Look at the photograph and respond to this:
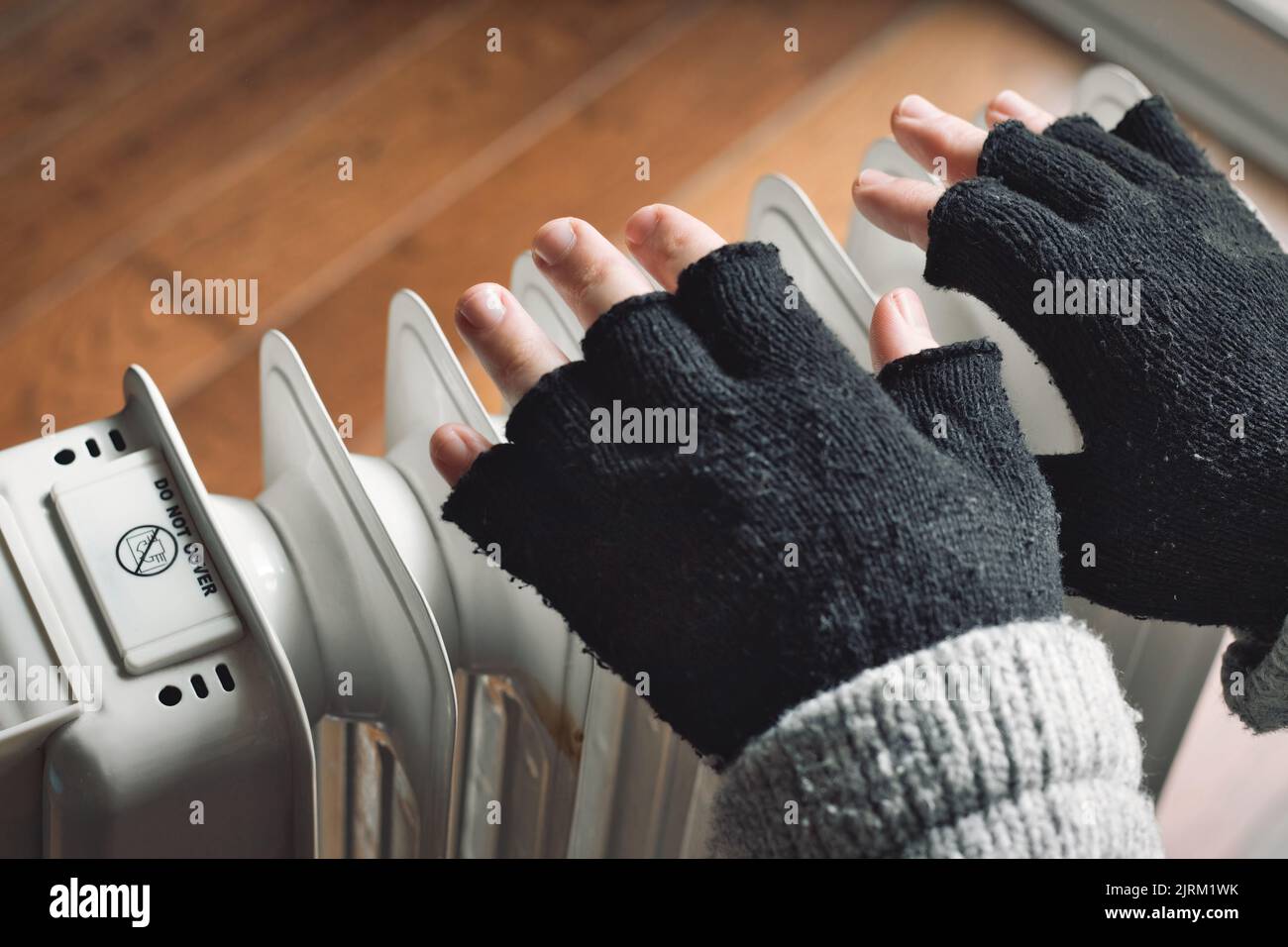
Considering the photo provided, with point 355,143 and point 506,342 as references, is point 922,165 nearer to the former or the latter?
point 506,342

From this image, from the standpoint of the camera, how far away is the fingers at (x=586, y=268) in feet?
1.89

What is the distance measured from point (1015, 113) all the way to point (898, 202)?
0.11 meters

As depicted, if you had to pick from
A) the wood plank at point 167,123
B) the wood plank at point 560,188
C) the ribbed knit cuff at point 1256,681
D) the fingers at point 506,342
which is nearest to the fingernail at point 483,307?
the fingers at point 506,342

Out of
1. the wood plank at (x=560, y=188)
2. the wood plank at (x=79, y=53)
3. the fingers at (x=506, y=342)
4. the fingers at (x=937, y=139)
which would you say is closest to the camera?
the fingers at (x=506, y=342)

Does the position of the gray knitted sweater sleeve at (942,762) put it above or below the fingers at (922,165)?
below

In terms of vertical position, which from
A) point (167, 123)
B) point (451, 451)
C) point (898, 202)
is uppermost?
point (167, 123)

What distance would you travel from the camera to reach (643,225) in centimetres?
59

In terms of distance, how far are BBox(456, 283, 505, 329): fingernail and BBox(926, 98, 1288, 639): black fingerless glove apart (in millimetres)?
197

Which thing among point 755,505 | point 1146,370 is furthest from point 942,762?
point 1146,370

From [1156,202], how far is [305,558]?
0.42 m

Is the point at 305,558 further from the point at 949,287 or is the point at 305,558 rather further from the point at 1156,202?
the point at 1156,202

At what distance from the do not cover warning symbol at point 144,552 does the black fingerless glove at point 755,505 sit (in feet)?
0.37

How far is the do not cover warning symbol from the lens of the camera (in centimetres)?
54

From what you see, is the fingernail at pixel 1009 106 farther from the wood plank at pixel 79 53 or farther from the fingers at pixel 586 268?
the wood plank at pixel 79 53
